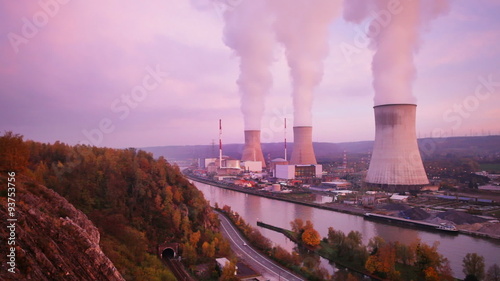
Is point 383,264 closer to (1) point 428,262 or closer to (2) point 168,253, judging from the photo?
(1) point 428,262

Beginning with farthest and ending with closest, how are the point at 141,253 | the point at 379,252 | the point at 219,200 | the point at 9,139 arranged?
the point at 219,200
the point at 379,252
the point at 141,253
the point at 9,139

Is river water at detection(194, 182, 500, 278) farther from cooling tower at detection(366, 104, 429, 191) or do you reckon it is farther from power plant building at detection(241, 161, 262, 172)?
power plant building at detection(241, 161, 262, 172)

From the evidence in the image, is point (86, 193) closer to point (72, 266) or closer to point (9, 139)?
point (9, 139)

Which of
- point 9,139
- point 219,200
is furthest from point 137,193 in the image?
point 219,200

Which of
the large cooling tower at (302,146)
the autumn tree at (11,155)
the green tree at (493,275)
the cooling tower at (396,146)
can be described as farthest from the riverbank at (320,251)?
the large cooling tower at (302,146)

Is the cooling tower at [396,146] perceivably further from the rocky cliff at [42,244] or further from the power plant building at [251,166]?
the power plant building at [251,166]

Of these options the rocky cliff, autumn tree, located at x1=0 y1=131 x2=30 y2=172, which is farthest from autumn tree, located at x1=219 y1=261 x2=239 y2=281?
autumn tree, located at x1=0 y1=131 x2=30 y2=172
